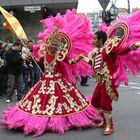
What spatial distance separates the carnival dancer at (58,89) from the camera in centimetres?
749

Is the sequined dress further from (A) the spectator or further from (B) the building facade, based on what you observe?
(B) the building facade

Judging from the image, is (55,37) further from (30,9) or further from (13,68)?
(30,9)

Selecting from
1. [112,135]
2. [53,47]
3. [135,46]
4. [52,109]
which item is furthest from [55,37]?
[112,135]

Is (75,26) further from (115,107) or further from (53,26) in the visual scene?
(115,107)

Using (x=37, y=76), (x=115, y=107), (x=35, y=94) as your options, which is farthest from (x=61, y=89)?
(x=37, y=76)

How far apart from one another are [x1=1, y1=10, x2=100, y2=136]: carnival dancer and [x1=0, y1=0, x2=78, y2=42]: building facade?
41.4ft

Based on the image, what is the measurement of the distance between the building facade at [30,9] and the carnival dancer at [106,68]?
1346 centimetres

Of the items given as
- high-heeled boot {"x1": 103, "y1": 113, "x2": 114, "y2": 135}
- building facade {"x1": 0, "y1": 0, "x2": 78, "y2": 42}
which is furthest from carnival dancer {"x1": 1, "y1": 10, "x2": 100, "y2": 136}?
building facade {"x1": 0, "y1": 0, "x2": 78, "y2": 42}

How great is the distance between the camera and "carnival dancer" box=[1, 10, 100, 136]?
295 inches

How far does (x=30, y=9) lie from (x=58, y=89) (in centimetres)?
1480

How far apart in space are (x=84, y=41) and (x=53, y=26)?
645mm

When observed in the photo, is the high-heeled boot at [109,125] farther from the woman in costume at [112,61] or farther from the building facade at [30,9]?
the building facade at [30,9]

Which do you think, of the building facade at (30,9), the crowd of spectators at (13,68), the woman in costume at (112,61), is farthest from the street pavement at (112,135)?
the building facade at (30,9)

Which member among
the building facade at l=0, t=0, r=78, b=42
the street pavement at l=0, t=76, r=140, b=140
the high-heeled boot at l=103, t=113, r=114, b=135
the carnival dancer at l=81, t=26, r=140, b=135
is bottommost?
the street pavement at l=0, t=76, r=140, b=140
